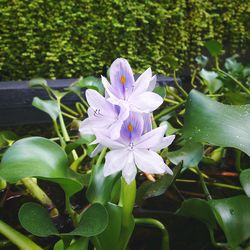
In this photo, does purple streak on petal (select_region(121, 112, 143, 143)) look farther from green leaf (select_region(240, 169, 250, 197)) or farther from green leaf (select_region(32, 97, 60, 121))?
green leaf (select_region(32, 97, 60, 121))

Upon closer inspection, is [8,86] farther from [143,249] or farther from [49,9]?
[143,249]

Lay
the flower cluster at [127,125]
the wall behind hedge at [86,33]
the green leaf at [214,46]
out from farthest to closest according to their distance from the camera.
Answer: the wall behind hedge at [86,33]
the green leaf at [214,46]
the flower cluster at [127,125]

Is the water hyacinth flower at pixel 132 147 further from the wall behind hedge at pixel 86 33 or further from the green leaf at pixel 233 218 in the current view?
the wall behind hedge at pixel 86 33

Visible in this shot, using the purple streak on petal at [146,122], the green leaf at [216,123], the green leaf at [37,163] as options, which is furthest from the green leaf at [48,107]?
the purple streak on petal at [146,122]

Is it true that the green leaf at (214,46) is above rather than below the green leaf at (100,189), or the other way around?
below

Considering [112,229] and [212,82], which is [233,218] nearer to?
[112,229]

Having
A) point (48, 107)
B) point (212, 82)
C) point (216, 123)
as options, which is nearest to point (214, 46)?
point (212, 82)

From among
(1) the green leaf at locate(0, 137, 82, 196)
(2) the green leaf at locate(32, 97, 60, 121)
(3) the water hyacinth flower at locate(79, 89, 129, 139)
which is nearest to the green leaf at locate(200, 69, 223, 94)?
(2) the green leaf at locate(32, 97, 60, 121)

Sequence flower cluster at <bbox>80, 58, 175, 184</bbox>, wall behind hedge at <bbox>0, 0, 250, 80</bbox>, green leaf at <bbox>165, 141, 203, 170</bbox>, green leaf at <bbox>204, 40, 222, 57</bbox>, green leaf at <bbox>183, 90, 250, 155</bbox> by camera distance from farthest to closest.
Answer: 1. wall behind hedge at <bbox>0, 0, 250, 80</bbox>
2. green leaf at <bbox>204, 40, 222, 57</bbox>
3. green leaf at <bbox>165, 141, 203, 170</bbox>
4. green leaf at <bbox>183, 90, 250, 155</bbox>
5. flower cluster at <bbox>80, 58, 175, 184</bbox>

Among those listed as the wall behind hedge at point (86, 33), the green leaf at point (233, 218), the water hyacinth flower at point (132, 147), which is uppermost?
the water hyacinth flower at point (132, 147)
